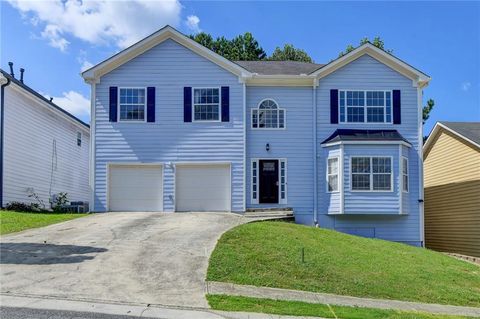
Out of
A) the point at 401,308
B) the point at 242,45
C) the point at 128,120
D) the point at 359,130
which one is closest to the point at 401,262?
the point at 401,308

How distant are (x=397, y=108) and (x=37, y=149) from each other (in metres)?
15.7

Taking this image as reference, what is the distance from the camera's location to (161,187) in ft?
64.8

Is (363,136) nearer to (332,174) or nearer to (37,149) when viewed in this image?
(332,174)

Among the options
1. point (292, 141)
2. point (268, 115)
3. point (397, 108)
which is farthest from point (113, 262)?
point (397, 108)

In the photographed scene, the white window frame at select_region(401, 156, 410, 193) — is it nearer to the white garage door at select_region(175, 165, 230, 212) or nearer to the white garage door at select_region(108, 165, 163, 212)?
the white garage door at select_region(175, 165, 230, 212)

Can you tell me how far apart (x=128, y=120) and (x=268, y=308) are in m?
13.1

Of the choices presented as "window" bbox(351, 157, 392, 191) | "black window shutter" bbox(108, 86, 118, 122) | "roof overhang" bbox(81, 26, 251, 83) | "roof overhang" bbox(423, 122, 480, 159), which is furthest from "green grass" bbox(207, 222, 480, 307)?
"black window shutter" bbox(108, 86, 118, 122)

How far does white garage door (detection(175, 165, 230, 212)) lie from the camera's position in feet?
64.7

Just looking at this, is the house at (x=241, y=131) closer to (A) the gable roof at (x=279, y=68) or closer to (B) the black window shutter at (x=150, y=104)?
(B) the black window shutter at (x=150, y=104)

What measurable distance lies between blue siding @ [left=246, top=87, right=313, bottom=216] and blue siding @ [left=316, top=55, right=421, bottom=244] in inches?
17.4

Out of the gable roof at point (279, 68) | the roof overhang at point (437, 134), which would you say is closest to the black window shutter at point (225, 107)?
the gable roof at point (279, 68)

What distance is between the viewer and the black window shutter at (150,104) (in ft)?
64.8

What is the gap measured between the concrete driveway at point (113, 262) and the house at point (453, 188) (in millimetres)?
10915

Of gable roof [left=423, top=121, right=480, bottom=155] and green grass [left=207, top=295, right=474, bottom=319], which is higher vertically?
gable roof [left=423, top=121, right=480, bottom=155]
